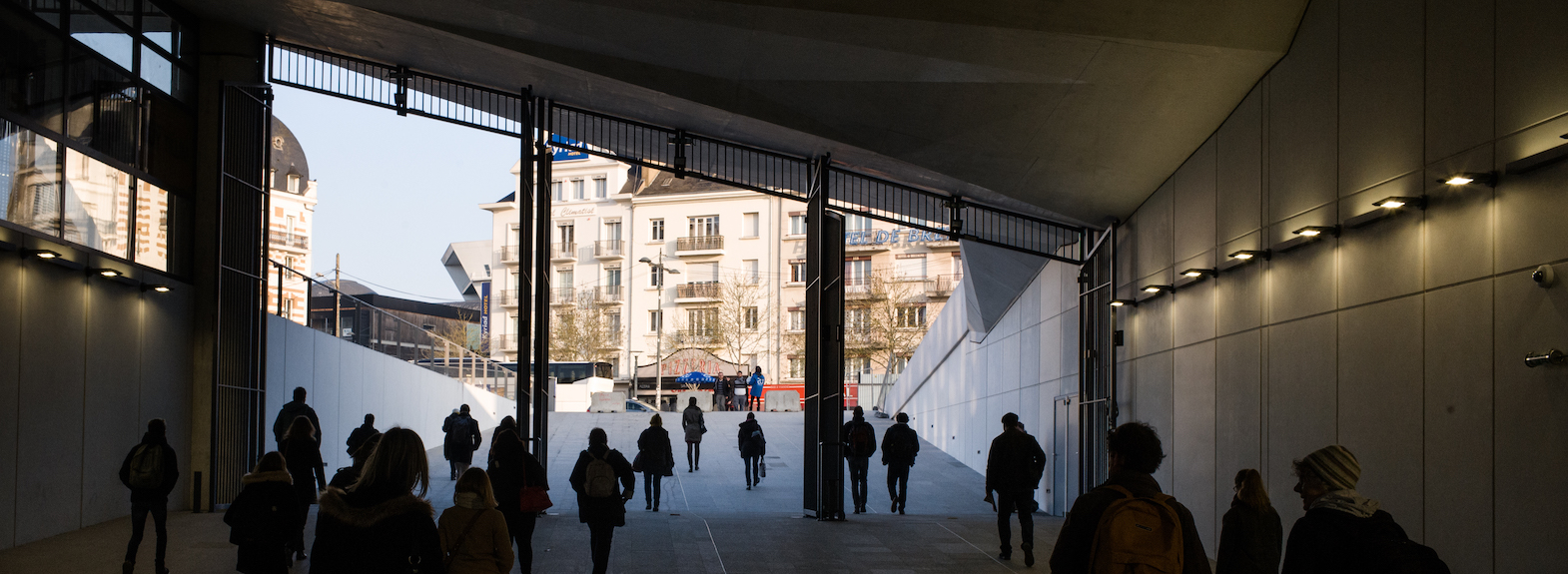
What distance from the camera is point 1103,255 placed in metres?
15.0

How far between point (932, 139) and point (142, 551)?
876 centimetres

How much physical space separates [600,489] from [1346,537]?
546 centimetres

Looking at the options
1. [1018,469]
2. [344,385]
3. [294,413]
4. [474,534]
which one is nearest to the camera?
[474,534]

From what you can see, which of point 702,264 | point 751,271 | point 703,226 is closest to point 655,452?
point 751,271

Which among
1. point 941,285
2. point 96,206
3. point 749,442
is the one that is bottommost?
point 749,442

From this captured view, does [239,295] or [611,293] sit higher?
[611,293]

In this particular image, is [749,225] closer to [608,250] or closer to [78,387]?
[608,250]

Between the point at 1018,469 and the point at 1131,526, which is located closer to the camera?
the point at 1131,526

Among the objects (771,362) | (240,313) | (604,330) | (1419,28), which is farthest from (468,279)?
(1419,28)

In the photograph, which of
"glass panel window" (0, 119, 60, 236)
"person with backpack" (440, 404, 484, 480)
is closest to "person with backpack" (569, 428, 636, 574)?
"glass panel window" (0, 119, 60, 236)

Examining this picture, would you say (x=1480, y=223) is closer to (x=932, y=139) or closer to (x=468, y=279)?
(x=932, y=139)

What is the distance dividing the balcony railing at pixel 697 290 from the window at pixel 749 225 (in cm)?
320

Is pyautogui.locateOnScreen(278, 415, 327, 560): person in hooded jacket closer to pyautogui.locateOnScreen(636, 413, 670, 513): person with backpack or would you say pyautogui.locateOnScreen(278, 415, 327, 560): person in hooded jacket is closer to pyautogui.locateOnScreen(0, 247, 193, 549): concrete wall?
pyautogui.locateOnScreen(0, 247, 193, 549): concrete wall

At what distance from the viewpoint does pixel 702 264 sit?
2295 inches
